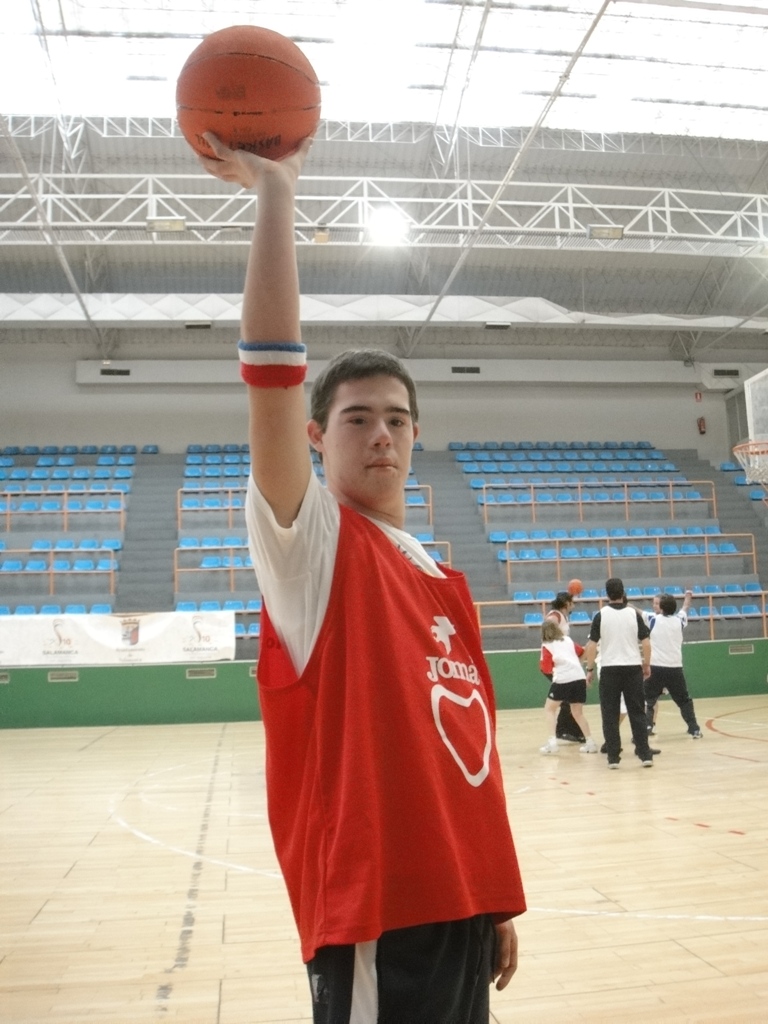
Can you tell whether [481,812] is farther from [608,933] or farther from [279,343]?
[608,933]

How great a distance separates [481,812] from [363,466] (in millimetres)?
519

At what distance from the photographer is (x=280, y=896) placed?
4.15 metres

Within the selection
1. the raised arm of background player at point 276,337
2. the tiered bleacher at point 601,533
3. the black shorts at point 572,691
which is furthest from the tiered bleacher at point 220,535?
the raised arm of background player at point 276,337

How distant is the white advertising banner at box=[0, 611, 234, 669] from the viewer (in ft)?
37.7

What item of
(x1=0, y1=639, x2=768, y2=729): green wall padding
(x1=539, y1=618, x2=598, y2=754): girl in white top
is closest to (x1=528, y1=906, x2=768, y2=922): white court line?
(x1=539, y1=618, x2=598, y2=754): girl in white top

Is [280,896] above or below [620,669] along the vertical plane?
below

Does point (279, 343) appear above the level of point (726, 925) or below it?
above

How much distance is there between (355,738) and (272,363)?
47 centimetres

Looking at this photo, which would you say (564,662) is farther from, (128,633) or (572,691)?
(128,633)

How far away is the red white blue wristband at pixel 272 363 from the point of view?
1038 millimetres

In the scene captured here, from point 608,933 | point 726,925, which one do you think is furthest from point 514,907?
point 726,925

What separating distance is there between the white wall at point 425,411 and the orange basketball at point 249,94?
718 inches

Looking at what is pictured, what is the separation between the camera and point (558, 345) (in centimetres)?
2048

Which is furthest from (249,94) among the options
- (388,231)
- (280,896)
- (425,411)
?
(425,411)
